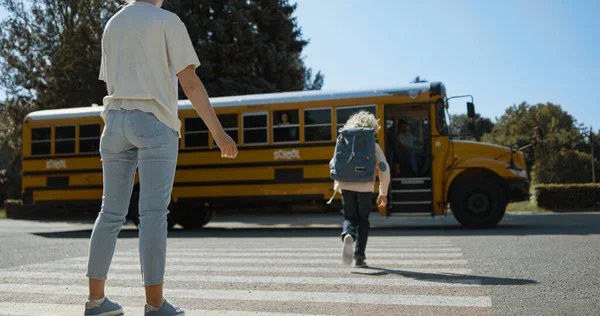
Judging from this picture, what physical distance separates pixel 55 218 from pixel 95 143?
11690 millimetres

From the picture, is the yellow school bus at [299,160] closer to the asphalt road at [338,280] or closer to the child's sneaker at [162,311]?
the asphalt road at [338,280]

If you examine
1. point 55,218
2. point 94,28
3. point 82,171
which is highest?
point 94,28

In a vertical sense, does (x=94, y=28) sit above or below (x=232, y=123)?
above

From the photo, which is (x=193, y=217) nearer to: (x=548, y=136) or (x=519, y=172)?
(x=519, y=172)

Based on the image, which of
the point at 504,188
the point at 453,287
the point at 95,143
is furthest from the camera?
the point at 95,143

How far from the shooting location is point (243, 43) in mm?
25078

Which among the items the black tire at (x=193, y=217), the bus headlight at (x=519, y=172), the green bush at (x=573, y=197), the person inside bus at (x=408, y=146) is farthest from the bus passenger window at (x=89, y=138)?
the green bush at (x=573, y=197)

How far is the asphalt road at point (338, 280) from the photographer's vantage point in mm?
4371

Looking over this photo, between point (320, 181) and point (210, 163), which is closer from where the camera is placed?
point (320, 181)

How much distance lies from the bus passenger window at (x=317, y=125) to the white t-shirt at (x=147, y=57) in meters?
9.94

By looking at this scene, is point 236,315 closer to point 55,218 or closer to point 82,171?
point 82,171

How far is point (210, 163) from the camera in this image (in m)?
14.1

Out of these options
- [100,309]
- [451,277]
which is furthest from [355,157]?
[100,309]

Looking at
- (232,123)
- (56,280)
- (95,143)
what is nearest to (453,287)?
(56,280)
